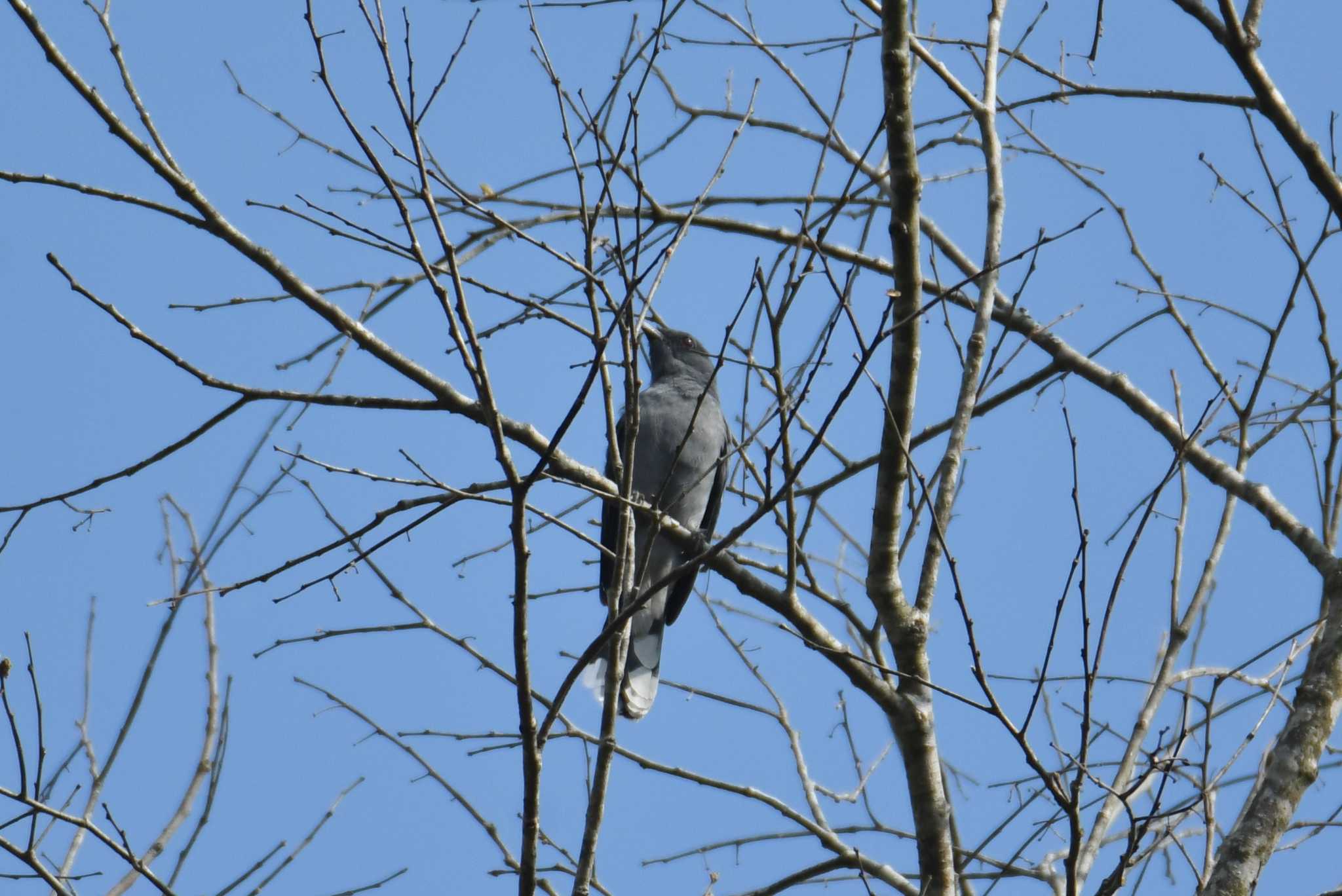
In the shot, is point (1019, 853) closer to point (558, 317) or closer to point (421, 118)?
point (558, 317)

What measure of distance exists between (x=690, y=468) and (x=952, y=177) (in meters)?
2.18

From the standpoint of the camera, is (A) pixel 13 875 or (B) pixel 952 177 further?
(B) pixel 952 177

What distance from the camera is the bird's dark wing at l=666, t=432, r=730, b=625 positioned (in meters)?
7.29

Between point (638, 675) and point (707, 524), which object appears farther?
point (707, 524)

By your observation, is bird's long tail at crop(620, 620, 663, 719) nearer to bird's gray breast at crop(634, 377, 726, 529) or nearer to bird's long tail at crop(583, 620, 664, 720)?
bird's long tail at crop(583, 620, 664, 720)

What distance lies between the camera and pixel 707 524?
766 centimetres

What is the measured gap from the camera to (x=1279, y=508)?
15.2 ft

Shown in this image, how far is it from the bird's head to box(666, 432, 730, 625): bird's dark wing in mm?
606

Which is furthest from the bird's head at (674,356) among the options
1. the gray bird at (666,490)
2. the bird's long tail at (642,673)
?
the bird's long tail at (642,673)

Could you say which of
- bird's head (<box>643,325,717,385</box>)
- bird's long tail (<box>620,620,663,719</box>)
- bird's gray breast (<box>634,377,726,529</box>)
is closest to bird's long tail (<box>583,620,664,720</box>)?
bird's long tail (<box>620,620,663,719</box>)

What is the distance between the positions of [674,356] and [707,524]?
1124mm

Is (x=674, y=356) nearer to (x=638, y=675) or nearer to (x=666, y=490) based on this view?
(x=666, y=490)

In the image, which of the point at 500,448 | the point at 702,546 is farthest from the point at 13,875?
the point at 702,546

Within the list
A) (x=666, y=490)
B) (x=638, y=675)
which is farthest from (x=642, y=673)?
(x=666, y=490)
